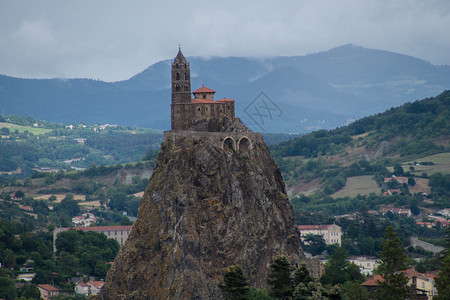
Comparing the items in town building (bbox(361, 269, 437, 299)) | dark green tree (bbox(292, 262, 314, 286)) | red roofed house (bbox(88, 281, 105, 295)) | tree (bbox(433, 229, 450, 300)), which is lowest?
red roofed house (bbox(88, 281, 105, 295))

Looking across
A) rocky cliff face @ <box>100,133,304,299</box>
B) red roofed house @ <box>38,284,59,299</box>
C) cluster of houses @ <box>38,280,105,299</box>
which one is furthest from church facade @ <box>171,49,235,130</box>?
red roofed house @ <box>38,284,59,299</box>

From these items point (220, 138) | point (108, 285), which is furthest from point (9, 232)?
point (220, 138)

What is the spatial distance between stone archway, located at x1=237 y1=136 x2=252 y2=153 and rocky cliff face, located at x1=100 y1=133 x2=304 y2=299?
0.35 meters

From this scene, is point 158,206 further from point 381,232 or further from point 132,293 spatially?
point 381,232

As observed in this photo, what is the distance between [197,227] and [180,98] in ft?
52.4

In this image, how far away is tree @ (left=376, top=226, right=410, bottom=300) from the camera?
8144 cm

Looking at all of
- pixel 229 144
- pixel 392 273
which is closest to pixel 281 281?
pixel 392 273

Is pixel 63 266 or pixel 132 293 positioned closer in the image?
pixel 132 293

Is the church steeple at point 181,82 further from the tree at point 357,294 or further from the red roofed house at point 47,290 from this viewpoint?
the tree at point 357,294

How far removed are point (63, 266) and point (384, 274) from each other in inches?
2550

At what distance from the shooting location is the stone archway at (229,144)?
111 m

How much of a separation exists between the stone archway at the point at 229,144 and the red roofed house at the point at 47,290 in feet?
107

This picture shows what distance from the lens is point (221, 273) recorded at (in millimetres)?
106188

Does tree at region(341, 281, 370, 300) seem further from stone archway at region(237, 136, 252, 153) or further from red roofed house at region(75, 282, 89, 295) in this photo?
red roofed house at region(75, 282, 89, 295)
